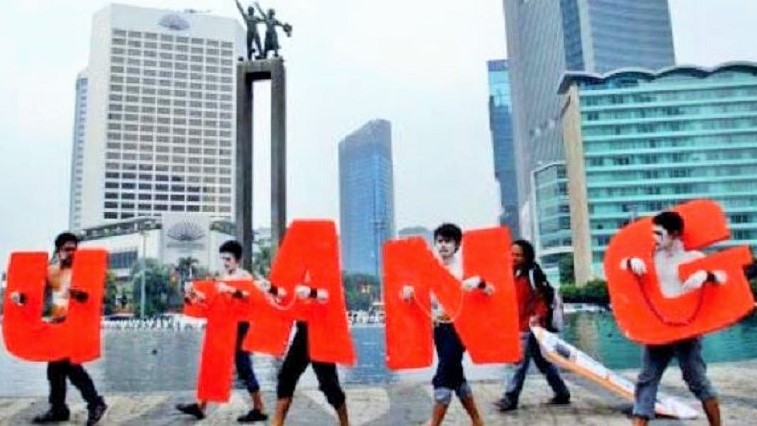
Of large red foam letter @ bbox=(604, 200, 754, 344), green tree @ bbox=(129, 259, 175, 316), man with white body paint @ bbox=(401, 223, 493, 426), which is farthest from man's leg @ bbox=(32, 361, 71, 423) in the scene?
green tree @ bbox=(129, 259, 175, 316)

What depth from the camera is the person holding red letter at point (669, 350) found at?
483 cm

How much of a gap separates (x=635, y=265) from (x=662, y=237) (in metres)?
0.33

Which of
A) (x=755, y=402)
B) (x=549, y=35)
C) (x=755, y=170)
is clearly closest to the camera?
(x=755, y=402)

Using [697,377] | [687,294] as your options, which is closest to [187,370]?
[697,377]

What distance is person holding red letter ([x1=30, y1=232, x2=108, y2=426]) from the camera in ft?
20.8

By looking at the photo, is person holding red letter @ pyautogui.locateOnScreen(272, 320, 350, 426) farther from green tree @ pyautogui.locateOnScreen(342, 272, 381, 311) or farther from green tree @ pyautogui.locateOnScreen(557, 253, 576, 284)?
green tree @ pyautogui.locateOnScreen(342, 272, 381, 311)

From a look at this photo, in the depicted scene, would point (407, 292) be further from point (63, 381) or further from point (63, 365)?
point (63, 381)

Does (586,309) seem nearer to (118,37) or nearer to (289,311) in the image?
(289,311)

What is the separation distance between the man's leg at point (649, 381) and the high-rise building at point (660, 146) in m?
82.7

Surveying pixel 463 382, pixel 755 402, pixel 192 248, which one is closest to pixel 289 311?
pixel 463 382

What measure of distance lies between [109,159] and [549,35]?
329 feet

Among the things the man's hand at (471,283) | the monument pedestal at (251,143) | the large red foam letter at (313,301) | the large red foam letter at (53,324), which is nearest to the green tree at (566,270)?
the monument pedestal at (251,143)

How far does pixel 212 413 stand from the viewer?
278 inches

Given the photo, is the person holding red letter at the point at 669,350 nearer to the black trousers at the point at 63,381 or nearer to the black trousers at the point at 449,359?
the black trousers at the point at 449,359
